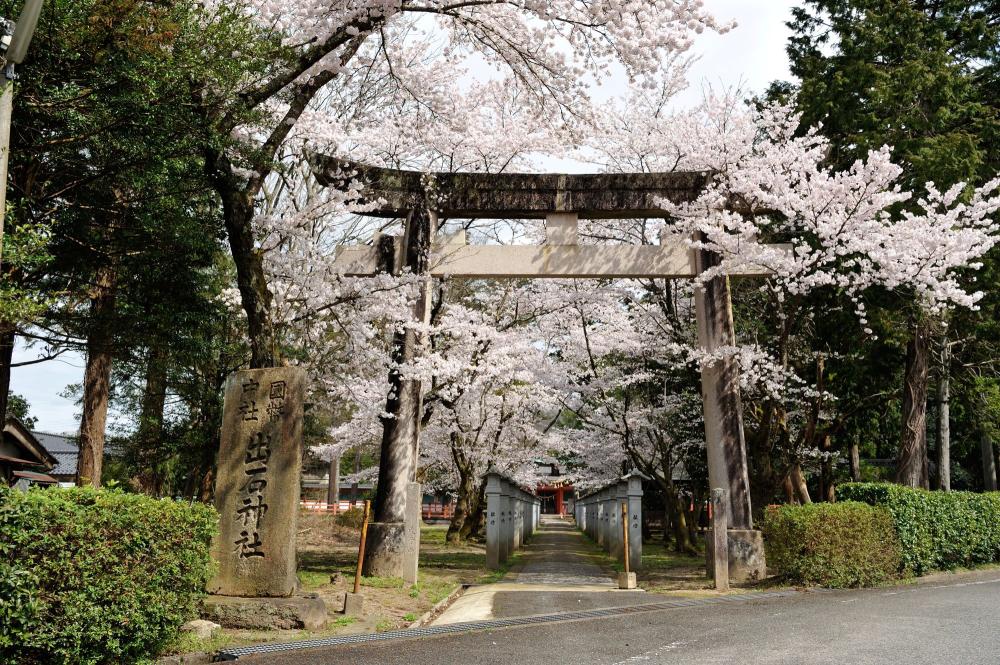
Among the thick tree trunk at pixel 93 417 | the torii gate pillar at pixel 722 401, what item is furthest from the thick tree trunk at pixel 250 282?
the torii gate pillar at pixel 722 401

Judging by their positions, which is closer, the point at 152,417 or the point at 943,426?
the point at 152,417

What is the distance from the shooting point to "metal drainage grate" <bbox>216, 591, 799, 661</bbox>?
612 cm

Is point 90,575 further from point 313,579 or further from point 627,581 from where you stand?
point 627,581

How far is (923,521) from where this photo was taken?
11.4 meters

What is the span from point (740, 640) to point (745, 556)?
558cm

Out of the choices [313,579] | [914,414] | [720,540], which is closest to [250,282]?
[313,579]

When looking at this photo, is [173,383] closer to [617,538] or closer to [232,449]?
[232,449]

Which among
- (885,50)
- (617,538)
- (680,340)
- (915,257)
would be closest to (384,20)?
(915,257)

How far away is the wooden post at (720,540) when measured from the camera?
34.7 ft

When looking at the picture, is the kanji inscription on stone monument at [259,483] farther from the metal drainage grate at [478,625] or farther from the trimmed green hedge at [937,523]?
the trimmed green hedge at [937,523]

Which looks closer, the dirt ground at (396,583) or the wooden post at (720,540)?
the dirt ground at (396,583)

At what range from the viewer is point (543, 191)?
13.3 meters

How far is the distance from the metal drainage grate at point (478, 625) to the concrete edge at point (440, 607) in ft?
2.10

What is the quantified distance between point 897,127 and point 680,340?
5857 millimetres
